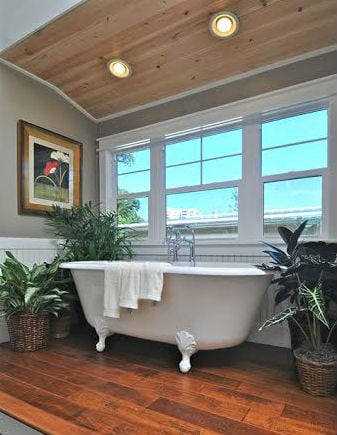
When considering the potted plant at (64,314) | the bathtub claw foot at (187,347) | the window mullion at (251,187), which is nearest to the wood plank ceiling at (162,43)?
the window mullion at (251,187)

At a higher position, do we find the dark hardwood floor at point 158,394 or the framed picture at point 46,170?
the framed picture at point 46,170

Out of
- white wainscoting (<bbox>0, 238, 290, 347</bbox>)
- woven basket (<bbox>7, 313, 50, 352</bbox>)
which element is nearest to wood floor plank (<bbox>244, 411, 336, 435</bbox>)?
white wainscoting (<bbox>0, 238, 290, 347</bbox>)

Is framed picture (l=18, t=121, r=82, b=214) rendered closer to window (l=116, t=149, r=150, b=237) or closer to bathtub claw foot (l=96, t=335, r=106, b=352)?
window (l=116, t=149, r=150, b=237)

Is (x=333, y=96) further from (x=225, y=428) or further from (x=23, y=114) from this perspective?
(x=23, y=114)

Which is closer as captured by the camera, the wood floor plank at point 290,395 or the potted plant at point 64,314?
the wood floor plank at point 290,395

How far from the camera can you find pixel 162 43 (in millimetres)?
2361

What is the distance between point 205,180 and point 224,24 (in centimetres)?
117

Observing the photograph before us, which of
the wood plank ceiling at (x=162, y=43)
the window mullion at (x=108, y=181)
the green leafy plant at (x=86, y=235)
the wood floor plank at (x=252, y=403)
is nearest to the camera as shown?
the wood floor plank at (x=252, y=403)

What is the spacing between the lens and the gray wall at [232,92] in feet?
7.27

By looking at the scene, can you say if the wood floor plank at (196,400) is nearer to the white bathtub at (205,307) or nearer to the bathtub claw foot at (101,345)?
the white bathtub at (205,307)

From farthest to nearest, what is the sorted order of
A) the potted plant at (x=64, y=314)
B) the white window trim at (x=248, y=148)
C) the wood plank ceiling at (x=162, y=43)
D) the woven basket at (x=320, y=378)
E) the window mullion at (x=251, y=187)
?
the potted plant at (x=64, y=314) < the window mullion at (x=251, y=187) < the white window trim at (x=248, y=148) < the wood plank ceiling at (x=162, y=43) < the woven basket at (x=320, y=378)

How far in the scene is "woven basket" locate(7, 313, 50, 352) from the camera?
2.23 metres

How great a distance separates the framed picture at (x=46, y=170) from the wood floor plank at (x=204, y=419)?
75.9 inches

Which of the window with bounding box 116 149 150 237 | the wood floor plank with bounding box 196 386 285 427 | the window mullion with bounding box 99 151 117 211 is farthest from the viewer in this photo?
the window mullion with bounding box 99 151 117 211
